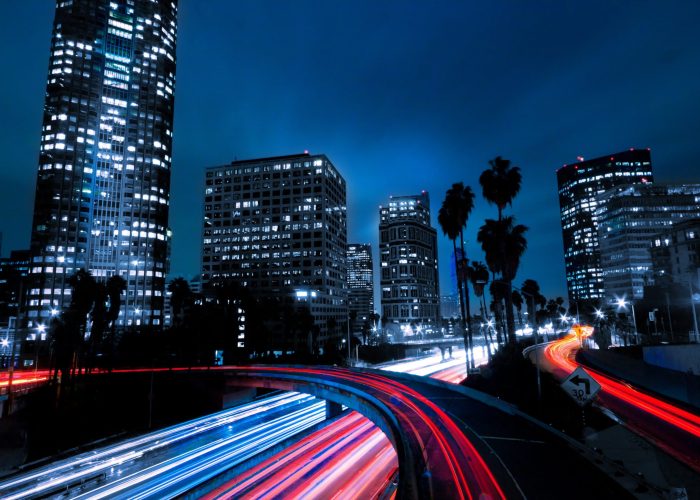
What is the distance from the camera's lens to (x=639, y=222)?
149750 millimetres

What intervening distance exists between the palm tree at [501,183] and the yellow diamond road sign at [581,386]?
30079 millimetres

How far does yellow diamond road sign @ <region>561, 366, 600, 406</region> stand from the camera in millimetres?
15969

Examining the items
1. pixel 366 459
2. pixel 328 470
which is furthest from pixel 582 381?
pixel 366 459

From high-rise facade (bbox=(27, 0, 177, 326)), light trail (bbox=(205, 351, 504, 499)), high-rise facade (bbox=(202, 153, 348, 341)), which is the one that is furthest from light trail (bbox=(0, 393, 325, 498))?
high-rise facade (bbox=(27, 0, 177, 326))

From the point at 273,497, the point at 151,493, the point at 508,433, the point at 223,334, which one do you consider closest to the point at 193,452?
the point at 151,493

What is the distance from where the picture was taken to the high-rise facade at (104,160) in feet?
406

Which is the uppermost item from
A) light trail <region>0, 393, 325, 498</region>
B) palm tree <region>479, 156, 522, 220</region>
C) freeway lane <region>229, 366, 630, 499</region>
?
palm tree <region>479, 156, 522, 220</region>

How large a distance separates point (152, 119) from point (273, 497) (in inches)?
5941

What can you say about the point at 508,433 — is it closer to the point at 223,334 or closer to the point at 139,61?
the point at 223,334

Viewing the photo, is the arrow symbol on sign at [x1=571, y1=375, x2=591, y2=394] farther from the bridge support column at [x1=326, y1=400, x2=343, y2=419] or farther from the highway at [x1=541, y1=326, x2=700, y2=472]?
the bridge support column at [x1=326, y1=400, x2=343, y2=419]

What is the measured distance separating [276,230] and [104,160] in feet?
200

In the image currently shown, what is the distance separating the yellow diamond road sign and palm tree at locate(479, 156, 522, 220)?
1184 inches

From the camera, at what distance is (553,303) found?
14525 cm

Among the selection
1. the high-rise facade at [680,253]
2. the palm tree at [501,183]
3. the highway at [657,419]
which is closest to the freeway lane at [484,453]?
the highway at [657,419]
